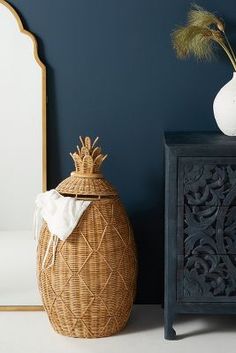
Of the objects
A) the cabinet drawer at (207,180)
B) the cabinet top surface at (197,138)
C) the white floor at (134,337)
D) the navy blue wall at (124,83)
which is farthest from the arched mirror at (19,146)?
the cabinet drawer at (207,180)

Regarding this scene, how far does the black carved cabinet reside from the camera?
2.78m

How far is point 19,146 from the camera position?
3.16 m

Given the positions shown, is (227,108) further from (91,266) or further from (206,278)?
(91,266)

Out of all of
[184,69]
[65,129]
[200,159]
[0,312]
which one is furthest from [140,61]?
[0,312]

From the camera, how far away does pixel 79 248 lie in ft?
9.25

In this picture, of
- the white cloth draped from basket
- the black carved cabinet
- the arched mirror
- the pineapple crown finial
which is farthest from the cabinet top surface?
the arched mirror

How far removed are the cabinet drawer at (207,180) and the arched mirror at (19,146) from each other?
0.67 m

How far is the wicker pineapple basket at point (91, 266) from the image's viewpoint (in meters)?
2.82

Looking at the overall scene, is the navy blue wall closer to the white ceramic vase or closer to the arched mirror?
the arched mirror

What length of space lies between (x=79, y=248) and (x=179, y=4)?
111 centimetres

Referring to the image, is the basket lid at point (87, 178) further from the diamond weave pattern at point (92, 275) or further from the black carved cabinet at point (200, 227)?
the black carved cabinet at point (200, 227)

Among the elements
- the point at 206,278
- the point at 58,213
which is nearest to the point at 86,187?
the point at 58,213

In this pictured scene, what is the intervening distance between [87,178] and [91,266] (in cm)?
34

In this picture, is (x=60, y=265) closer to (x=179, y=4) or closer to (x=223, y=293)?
(x=223, y=293)
